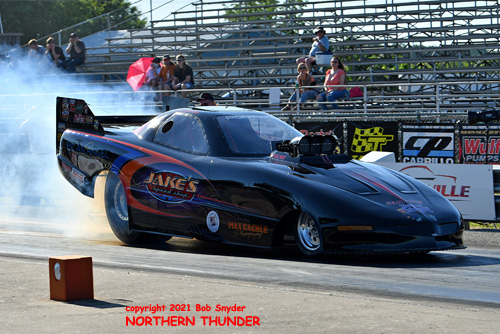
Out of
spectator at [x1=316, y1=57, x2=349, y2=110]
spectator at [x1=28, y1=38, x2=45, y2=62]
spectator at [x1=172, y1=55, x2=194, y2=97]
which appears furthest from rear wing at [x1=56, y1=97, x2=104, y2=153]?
spectator at [x1=28, y1=38, x2=45, y2=62]

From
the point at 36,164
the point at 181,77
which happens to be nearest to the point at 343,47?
the point at 181,77

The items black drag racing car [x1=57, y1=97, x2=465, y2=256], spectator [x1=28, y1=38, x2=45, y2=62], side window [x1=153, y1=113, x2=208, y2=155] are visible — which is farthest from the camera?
spectator [x1=28, y1=38, x2=45, y2=62]

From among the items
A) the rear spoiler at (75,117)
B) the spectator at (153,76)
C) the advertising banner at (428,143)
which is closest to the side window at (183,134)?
the rear spoiler at (75,117)

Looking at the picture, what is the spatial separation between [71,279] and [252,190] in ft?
9.01

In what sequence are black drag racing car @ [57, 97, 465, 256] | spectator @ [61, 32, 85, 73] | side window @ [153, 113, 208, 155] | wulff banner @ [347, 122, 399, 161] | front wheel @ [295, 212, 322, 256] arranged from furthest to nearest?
spectator @ [61, 32, 85, 73]
wulff banner @ [347, 122, 399, 161]
side window @ [153, 113, 208, 155]
front wheel @ [295, 212, 322, 256]
black drag racing car @ [57, 97, 465, 256]

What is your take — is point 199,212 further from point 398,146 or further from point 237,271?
point 398,146

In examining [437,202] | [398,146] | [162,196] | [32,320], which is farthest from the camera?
[398,146]

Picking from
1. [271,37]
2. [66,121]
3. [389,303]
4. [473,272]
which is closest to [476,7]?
[271,37]

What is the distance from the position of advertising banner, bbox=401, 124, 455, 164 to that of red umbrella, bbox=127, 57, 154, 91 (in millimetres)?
8655

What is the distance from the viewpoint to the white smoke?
11477 millimetres

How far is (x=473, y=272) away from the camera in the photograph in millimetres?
7324

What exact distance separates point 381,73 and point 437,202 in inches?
661

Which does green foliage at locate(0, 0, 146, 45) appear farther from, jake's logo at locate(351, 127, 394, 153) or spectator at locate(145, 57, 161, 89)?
jake's logo at locate(351, 127, 394, 153)

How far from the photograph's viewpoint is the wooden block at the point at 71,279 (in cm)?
590
